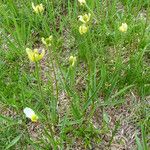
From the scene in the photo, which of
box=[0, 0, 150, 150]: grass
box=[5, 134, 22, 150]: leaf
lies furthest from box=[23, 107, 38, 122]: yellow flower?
box=[5, 134, 22, 150]: leaf

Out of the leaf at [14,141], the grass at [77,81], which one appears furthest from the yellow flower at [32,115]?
the leaf at [14,141]

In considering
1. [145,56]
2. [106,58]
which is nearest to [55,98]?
[106,58]

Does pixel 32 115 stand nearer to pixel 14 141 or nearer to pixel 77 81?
pixel 14 141

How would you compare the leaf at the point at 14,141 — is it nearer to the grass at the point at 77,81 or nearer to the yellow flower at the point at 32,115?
the grass at the point at 77,81

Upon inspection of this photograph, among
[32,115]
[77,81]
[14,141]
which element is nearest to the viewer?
[32,115]

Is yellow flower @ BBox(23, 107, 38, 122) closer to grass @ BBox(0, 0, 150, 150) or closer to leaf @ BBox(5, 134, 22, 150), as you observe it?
grass @ BBox(0, 0, 150, 150)

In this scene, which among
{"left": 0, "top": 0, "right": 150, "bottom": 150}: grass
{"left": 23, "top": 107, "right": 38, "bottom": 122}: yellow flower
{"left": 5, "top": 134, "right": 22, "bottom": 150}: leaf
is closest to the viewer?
{"left": 23, "top": 107, "right": 38, "bottom": 122}: yellow flower

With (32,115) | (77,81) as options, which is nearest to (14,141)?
(32,115)

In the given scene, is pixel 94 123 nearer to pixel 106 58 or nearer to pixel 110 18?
pixel 106 58
